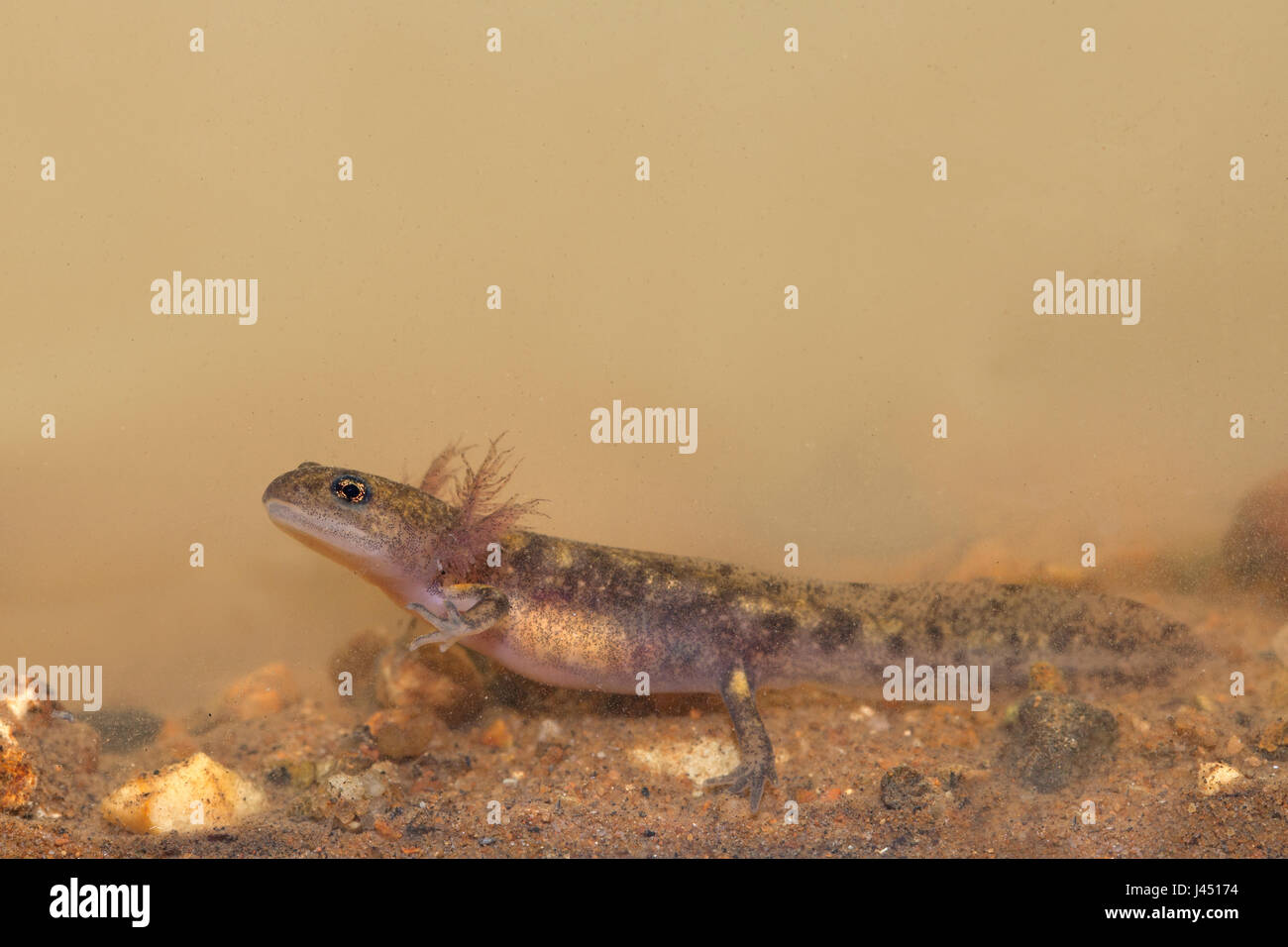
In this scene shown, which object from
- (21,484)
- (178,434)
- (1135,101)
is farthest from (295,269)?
(1135,101)

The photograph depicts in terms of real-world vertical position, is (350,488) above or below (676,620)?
above

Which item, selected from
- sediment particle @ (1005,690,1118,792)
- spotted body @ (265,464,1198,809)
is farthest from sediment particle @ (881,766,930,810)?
spotted body @ (265,464,1198,809)

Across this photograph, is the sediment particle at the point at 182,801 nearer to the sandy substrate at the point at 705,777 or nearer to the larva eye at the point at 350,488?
the sandy substrate at the point at 705,777

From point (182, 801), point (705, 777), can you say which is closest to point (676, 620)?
point (705, 777)
